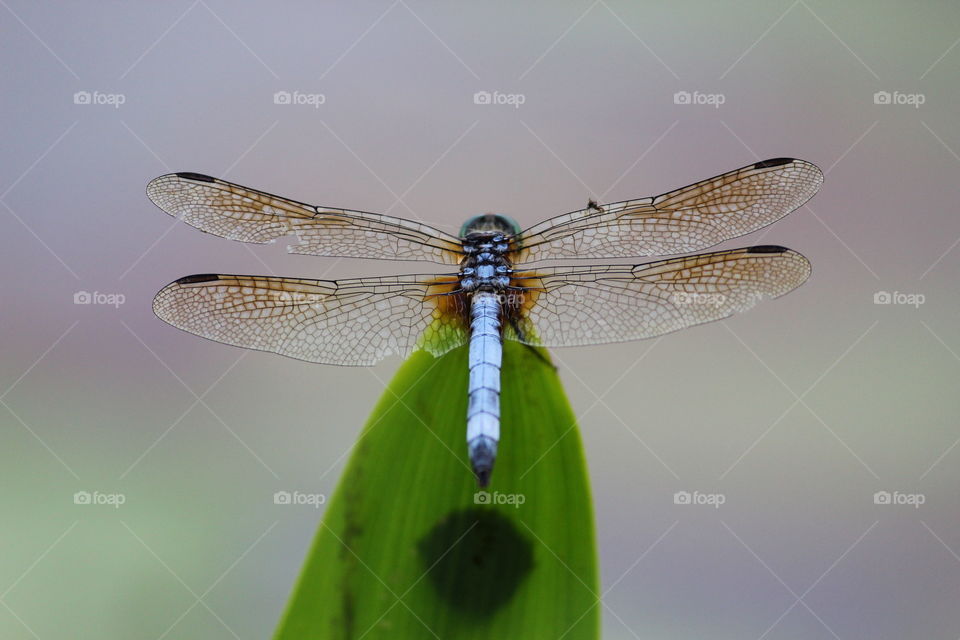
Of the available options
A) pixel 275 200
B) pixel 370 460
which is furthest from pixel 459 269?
pixel 370 460

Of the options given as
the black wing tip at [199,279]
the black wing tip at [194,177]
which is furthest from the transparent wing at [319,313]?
the black wing tip at [194,177]

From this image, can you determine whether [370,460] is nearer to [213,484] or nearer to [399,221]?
[399,221]

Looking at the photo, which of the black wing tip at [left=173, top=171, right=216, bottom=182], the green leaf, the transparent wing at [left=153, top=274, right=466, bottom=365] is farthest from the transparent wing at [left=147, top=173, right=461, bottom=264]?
the green leaf

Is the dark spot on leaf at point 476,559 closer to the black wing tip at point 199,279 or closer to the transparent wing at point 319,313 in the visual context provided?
the transparent wing at point 319,313

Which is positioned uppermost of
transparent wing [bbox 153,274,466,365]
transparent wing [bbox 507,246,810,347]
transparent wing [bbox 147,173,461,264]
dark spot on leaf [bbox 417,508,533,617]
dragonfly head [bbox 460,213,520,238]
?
dragonfly head [bbox 460,213,520,238]

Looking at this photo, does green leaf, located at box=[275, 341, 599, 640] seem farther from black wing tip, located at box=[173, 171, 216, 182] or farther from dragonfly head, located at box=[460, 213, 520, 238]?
black wing tip, located at box=[173, 171, 216, 182]

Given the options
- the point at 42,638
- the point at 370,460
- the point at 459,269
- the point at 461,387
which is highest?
the point at 459,269
